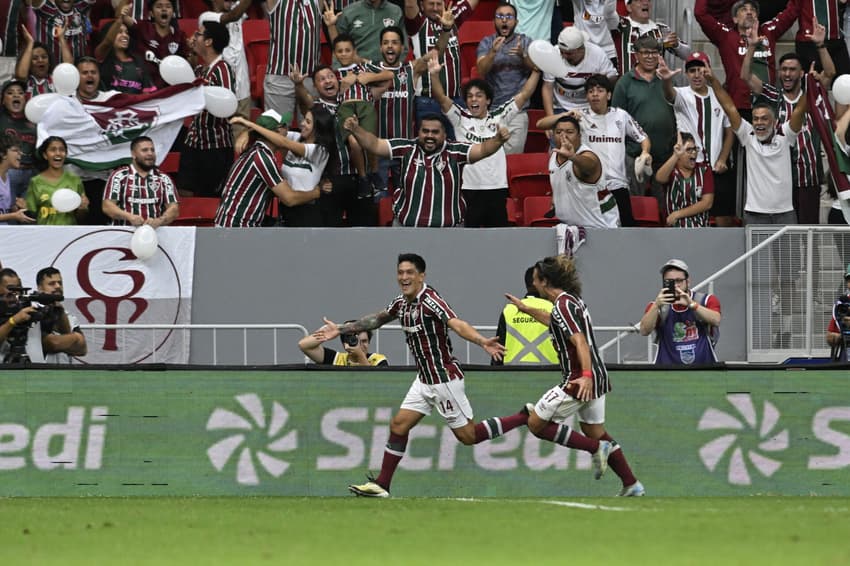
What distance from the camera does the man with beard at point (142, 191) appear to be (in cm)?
1667

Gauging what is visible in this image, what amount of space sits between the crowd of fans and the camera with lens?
2.38 metres

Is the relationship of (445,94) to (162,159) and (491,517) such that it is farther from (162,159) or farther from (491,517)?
(491,517)

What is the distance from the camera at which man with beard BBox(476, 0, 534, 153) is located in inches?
717

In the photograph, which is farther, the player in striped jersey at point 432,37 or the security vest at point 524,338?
the player in striped jersey at point 432,37

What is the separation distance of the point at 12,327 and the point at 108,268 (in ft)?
8.05

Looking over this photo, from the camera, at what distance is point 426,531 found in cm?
1020

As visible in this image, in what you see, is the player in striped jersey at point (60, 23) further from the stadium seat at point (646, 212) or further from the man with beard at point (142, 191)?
the stadium seat at point (646, 212)

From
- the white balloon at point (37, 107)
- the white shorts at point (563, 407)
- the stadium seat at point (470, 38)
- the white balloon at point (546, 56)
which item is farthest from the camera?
the stadium seat at point (470, 38)

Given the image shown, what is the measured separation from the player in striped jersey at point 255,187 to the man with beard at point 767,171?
14.6 feet

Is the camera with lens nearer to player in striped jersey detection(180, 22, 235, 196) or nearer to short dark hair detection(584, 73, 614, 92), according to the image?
player in striped jersey detection(180, 22, 235, 196)

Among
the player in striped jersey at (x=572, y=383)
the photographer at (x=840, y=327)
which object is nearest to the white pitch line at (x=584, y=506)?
the player in striped jersey at (x=572, y=383)

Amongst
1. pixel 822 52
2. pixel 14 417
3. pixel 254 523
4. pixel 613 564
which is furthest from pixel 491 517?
pixel 822 52

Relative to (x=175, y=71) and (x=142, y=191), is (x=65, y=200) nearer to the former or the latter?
(x=142, y=191)

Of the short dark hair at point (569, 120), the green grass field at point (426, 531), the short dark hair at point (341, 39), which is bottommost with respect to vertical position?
the green grass field at point (426, 531)
